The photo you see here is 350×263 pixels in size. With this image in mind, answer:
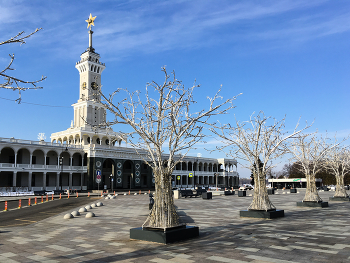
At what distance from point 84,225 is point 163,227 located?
20.2 ft

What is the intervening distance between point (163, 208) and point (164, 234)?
2.69 ft

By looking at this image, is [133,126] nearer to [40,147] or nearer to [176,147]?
[176,147]

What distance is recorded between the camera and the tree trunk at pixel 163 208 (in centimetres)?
1002

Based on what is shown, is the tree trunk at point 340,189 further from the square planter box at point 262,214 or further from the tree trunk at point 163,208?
the tree trunk at point 163,208

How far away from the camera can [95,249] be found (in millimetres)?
9266

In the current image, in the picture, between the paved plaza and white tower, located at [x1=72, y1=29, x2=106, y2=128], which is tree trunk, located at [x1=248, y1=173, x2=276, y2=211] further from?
white tower, located at [x1=72, y1=29, x2=106, y2=128]

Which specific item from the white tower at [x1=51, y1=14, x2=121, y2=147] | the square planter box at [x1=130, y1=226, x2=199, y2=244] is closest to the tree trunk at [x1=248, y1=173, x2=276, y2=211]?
the square planter box at [x1=130, y1=226, x2=199, y2=244]

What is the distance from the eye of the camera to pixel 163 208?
10039 millimetres

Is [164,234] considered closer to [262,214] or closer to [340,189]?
[262,214]

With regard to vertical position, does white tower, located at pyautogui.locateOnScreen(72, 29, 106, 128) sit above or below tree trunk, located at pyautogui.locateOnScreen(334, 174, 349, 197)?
above

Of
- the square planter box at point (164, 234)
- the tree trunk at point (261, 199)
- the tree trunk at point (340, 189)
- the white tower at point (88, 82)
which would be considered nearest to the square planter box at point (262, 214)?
the tree trunk at point (261, 199)

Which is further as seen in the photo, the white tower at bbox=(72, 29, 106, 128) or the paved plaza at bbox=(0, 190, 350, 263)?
the white tower at bbox=(72, 29, 106, 128)

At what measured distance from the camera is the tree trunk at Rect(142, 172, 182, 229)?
394 inches

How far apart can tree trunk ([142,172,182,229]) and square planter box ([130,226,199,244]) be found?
173mm
